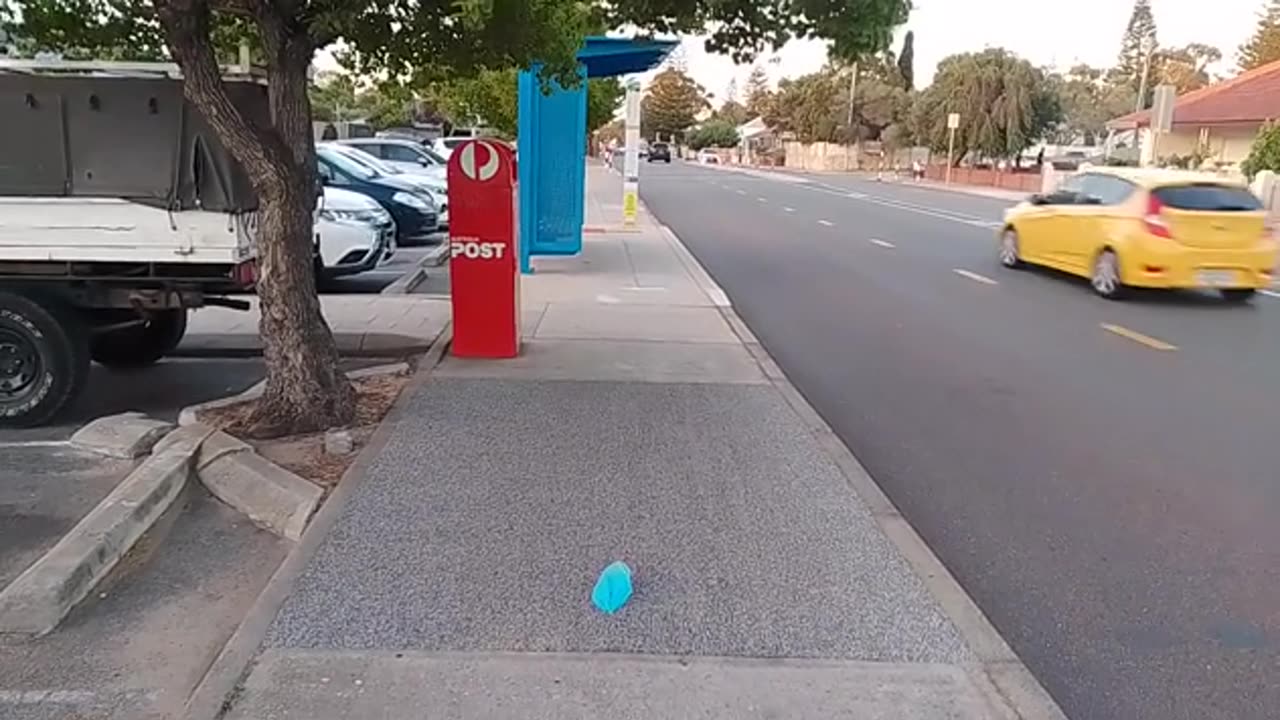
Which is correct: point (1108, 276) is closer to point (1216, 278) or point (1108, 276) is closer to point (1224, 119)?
point (1216, 278)

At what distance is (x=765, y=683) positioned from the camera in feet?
12.3

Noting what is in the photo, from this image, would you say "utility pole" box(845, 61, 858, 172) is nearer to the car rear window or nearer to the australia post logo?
the car rear window

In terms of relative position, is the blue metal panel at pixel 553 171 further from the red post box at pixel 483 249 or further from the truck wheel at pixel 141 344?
the truck wheel at pixel 141 344

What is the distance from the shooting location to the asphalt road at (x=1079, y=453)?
435cm

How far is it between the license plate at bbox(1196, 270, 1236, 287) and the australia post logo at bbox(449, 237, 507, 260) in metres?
9.17

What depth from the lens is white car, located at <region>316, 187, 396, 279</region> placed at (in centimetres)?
1233

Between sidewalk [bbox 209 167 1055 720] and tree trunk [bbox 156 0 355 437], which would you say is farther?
tree trunk [bbox 156 0 355 437]

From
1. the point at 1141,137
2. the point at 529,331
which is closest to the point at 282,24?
the point at 529,331

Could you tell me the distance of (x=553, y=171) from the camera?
597 inches

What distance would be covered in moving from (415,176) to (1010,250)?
11.1 meters

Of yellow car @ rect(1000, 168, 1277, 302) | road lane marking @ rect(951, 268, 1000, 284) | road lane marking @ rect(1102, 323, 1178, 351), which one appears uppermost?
yellow car @ rect(1000, 168, 1277, 302)

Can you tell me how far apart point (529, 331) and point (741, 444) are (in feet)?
13.1

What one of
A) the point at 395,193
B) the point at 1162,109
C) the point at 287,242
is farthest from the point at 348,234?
the point at 1162,109

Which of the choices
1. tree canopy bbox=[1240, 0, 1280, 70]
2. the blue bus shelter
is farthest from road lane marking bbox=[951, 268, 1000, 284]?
tree canopy bbox=[1240, 0, 1280, 70]
